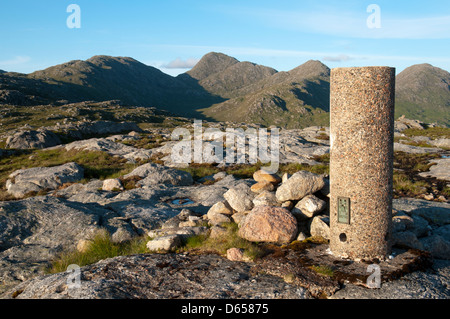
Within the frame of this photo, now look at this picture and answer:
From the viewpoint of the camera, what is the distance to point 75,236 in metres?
12.6

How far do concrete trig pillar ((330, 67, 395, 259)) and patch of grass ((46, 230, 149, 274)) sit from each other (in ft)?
21.4

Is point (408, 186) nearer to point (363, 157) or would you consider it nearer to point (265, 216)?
point (265, 216)

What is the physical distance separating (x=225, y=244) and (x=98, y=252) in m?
4.35

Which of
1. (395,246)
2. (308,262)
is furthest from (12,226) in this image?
(395,246)

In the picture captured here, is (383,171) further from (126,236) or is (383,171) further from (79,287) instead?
(126,236)

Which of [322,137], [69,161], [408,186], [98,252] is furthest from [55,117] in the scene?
[98,252]

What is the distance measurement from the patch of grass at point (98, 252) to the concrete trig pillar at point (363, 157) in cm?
651

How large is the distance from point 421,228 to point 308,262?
6.10 m

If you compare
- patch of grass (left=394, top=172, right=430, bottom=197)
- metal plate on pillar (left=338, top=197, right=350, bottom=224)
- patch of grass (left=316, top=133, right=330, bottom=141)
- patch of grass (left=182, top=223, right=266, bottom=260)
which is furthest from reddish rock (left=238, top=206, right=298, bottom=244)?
patch of grass (left=316, top=133, right=330, bottom=141)

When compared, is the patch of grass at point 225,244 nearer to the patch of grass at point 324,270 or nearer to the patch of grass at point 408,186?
the patch of grass at point 324,270

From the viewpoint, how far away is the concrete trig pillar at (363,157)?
858 cm

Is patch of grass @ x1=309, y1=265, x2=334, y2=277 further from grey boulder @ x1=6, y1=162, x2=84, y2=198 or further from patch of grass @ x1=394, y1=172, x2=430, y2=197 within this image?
grey boulder @ x1=6, y1=162, x2=84, y2=198

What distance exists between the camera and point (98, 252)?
432 inches

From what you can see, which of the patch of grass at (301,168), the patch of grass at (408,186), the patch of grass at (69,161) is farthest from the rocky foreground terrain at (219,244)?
the patch of grass at (69,161)
